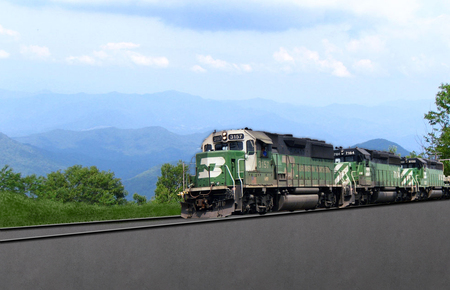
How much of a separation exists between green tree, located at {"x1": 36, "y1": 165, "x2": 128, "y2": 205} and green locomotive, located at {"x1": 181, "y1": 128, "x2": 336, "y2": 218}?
21339 mm

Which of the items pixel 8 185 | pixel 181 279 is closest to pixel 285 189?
pixel 181 279

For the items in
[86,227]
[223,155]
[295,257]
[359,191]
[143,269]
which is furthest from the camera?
[359,191]

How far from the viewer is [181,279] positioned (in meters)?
6.34

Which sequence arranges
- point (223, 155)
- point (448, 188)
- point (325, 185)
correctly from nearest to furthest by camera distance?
point (223, 155) < point (325, 185) < point (448, 188)

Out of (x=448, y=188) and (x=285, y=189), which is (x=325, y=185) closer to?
(x=285, y=189)

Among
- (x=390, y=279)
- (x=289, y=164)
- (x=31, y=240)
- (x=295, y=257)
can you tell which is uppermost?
(x=289, y=164)

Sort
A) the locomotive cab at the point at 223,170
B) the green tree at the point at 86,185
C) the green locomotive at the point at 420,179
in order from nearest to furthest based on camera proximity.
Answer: the locomotive cab at the point at 223,170, the green locomotive at the point at 420,179, the green tree at the point at 86,185

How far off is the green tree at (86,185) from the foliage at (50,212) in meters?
17.2

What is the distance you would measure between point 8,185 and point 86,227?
70.6ft

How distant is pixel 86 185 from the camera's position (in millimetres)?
39188

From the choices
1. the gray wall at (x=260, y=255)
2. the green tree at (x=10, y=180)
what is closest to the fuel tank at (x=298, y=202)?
the gray wall at (x=260, y=255)

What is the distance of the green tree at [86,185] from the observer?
3723 centimetres

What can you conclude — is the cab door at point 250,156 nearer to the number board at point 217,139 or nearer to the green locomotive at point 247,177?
the green locomotive at point 247,177

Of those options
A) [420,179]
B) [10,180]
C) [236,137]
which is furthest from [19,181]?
[420,179]
